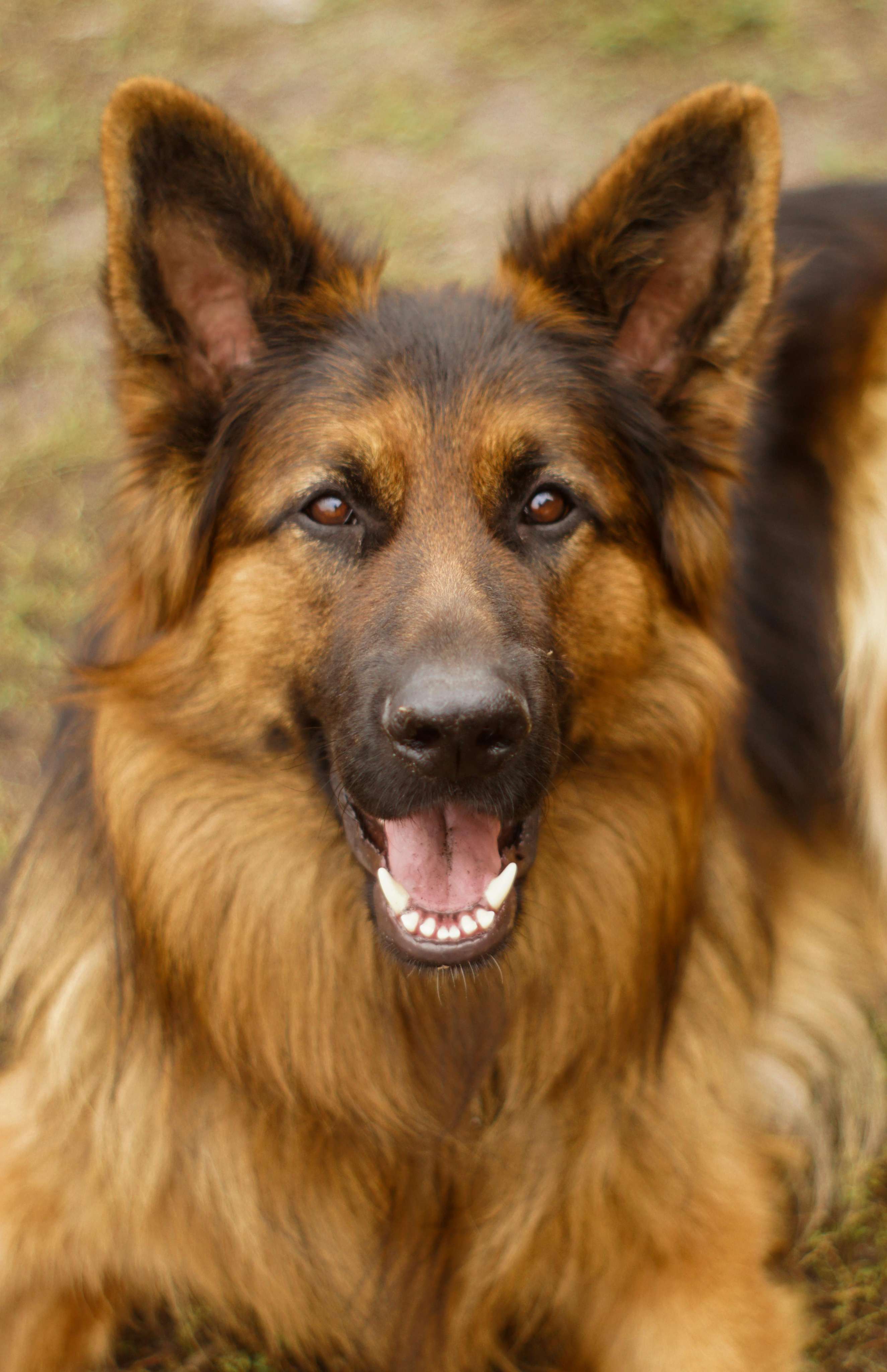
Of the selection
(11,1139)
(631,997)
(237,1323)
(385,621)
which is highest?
(385,621)

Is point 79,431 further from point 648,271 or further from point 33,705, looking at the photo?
point 648,271

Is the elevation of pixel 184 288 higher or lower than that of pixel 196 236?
lower

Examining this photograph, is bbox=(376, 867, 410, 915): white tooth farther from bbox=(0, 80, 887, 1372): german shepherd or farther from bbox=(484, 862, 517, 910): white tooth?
bbox=(484, 862, 517, 910): white tooth

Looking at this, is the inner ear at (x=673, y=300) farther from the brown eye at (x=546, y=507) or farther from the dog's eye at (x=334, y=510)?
the dog's eye at (x=334, y=510)

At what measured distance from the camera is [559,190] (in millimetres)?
7027

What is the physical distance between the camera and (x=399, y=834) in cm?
288

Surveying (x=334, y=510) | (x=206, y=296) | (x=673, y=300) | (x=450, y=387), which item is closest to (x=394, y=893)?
(x=334, y=510)

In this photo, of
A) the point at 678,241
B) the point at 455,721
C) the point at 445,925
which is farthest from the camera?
the point at 678,241

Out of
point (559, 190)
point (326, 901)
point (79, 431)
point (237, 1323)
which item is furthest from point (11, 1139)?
point (559, 190)

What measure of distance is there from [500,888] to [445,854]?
138 mm

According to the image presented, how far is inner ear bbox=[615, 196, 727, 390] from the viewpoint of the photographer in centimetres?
296

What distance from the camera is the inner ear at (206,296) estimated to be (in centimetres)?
286

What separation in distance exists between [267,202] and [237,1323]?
263cm

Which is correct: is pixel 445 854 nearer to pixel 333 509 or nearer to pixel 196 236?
pixel 333 509
